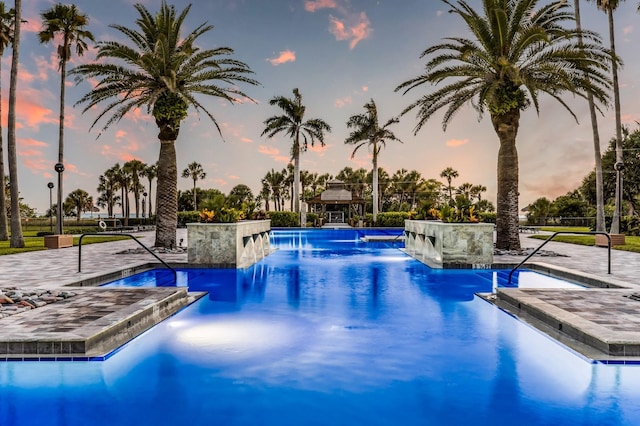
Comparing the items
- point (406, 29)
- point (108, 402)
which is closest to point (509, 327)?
point (108, 402)

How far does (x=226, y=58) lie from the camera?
1736 cm

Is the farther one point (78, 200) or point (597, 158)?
point (78, 200)

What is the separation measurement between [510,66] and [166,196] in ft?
44.2

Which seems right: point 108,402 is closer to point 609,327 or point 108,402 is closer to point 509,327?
point 509,327

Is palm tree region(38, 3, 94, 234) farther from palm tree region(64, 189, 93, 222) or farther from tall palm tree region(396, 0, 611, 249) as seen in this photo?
palm tree region(64, 189, 93, 222)

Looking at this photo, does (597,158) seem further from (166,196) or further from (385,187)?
(385,187)

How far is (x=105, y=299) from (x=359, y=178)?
2637 inches

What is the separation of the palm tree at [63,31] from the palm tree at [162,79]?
854 cm

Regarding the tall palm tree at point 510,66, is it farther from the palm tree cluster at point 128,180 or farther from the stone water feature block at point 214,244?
the palm tree cluster at point 128,180

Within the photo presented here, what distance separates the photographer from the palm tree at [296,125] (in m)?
35.9

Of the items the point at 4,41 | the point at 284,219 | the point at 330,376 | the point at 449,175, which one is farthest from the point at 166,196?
the point at 449,175

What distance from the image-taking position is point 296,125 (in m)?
36.3

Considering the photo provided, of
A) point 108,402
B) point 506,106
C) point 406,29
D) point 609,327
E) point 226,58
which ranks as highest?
point 406,29

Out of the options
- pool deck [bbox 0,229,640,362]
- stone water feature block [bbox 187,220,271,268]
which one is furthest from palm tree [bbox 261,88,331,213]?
pool deck [bbox 0,229,640,362]
